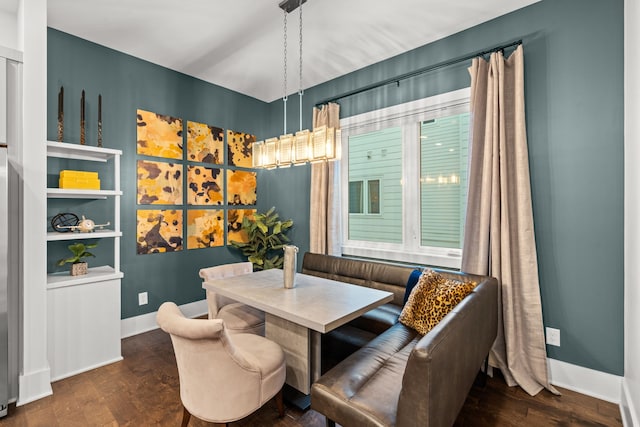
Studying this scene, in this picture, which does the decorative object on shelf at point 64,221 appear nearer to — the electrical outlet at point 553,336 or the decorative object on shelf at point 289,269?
the decorative object on shelf at point 289,269

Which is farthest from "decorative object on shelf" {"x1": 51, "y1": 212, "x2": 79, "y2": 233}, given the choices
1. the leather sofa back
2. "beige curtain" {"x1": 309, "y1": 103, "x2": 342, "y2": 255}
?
"beige curtain" {"x1": 309, "y1": 103, "x2": 342, "y2": 255}

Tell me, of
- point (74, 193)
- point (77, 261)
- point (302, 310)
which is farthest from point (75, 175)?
point (302, 310)

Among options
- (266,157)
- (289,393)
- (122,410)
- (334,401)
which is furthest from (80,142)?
(334,401)

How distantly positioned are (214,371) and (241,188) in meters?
2.96

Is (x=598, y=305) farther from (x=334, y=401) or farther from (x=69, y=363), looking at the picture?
(x=69, y=363)

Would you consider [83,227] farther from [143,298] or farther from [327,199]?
[327,199]

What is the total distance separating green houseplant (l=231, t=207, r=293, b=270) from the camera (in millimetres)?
3973

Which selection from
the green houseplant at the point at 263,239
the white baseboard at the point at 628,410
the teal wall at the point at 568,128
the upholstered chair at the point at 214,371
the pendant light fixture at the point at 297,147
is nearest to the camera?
the upholstered chair at the point at 214,371

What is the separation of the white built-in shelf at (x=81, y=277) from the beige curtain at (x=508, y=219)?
121 inches

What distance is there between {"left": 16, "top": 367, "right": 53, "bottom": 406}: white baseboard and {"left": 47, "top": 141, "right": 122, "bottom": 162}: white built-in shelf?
166 centimetres

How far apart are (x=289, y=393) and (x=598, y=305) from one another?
2.24 m

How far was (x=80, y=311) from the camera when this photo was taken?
2.50m

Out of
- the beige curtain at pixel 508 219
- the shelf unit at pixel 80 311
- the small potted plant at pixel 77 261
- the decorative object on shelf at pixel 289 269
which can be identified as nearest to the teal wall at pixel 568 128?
the beige curtain at pixel 508 219

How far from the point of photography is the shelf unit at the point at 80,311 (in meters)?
2.39
